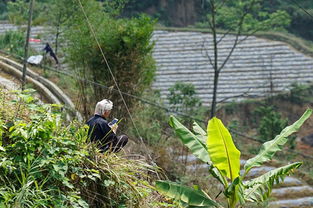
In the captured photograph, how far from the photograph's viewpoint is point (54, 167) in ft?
26.4

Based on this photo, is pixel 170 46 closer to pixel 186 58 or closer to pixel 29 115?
pixel 186 58

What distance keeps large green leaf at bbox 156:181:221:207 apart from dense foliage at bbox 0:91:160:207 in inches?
11.6

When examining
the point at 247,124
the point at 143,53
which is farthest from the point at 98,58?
the point at 247,124

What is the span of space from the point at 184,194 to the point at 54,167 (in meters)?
1.53

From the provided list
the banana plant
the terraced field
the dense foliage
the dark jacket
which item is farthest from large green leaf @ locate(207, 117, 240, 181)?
the terraced field

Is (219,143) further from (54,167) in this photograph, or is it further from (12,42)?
(12,42)

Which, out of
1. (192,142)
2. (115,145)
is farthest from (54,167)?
(192,142)

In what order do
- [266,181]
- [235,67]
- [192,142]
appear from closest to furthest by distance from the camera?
[266,181]
[192,142]
[235,67]

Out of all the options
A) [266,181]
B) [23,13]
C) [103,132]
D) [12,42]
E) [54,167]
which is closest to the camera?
[54,167]

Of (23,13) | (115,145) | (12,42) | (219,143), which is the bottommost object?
(23,13)

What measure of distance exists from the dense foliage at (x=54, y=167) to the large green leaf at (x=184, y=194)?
0.30 meters

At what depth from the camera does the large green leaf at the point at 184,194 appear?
8.52 m

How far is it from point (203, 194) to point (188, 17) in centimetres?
3572

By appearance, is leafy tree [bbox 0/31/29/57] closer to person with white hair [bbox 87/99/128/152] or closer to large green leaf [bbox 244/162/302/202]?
person with white hair [bbox 87/99/128/152]
